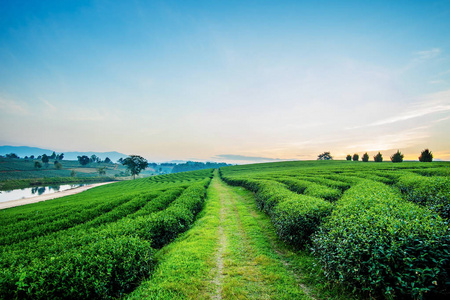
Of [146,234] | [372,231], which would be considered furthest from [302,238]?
[146,234]

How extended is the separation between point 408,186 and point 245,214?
1505cm

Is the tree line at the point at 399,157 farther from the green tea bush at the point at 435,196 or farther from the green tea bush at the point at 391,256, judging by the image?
the green tea bush at the point at 391,256

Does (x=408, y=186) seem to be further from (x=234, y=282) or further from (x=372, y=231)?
(x=234, y=282)

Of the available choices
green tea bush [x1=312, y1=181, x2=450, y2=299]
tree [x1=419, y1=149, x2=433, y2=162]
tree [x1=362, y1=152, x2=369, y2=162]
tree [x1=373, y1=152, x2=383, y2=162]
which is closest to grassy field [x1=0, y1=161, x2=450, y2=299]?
green tea bush [x1=312, y1=181, x2=450, y2=299]

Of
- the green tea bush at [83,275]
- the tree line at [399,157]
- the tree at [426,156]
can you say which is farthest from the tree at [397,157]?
the green tea bush at [83,275]

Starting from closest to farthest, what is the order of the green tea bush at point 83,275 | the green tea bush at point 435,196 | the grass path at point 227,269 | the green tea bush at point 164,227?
the green tea bush at point 83,275 → the grass path at point 227,269 → the green tea bush at point 435,196 → the green tea bush at point 164,227

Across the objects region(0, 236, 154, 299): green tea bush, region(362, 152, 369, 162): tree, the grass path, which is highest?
region(362, 152, 369, 162): tree

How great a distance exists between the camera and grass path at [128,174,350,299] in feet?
23.2

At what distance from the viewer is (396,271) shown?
18.0 feet

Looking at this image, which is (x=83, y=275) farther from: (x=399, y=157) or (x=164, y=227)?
(x=399, y=157)

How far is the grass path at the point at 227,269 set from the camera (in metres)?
7.08

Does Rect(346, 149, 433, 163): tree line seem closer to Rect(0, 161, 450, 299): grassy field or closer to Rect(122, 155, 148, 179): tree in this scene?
Rect(0, 161, 450, 299): grassy field

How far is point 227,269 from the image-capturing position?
8773 millimetres

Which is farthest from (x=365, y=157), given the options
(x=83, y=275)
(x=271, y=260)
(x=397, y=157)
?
(x=83, y=275)
